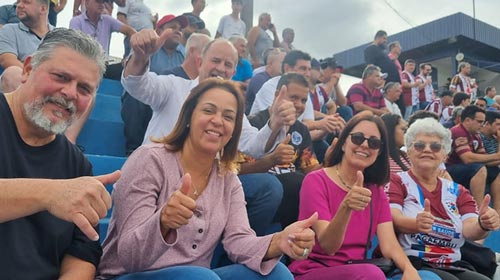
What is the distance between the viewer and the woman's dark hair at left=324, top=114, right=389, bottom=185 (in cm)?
268

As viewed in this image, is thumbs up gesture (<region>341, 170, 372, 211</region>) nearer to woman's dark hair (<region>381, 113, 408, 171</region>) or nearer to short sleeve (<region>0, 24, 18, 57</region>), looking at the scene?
woman's dark hair (<region>381, 113, 408, 171</region>)

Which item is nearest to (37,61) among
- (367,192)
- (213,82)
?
(213,82)

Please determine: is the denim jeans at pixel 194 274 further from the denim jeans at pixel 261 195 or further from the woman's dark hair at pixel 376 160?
the woman's dark hair at pixel 376 160

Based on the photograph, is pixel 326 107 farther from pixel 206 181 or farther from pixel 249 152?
pixel 206 181

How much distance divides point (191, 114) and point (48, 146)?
66 cm

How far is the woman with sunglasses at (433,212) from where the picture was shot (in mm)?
2680

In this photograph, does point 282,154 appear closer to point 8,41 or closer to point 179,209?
point 179,209

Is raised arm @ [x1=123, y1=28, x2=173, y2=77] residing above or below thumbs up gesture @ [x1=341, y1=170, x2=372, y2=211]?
above

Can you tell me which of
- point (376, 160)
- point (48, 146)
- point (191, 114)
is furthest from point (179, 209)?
point (376, 160)

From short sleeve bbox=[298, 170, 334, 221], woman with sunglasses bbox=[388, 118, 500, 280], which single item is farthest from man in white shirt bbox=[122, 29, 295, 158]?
woman with sunglasses bbox=[388, 118, 500, 280]

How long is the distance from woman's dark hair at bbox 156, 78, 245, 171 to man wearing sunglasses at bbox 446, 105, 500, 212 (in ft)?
11.5

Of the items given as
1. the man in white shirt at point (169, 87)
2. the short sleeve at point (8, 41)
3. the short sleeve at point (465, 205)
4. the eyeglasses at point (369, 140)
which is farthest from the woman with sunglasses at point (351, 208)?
the short sleeve at point (8, 41)

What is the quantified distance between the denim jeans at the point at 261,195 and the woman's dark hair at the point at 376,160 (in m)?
0.35

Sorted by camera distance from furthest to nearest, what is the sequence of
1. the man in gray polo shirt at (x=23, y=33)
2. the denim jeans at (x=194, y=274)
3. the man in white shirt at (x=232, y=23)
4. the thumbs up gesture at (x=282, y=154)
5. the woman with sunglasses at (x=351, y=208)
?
the man in white shirt at (x=232, y=23) < the man in gray polo shirt at (x=23, y=33) < the thumbs up gesture at (x=282, y=154) < the woman with sunglasses at (x=351, y=208) < the denim jeans at (x=194, y=274)
